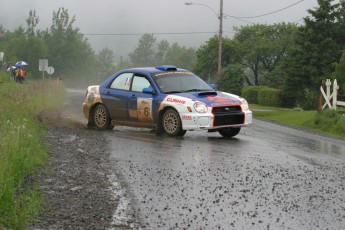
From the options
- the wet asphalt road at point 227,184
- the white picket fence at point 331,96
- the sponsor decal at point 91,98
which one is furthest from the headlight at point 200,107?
the white picket fence at point 331,96

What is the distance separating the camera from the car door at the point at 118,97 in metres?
16.0

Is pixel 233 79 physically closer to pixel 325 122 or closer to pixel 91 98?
pixel 325 122

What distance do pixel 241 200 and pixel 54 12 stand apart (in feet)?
380

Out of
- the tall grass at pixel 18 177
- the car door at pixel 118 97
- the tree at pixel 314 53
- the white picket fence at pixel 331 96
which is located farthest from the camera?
the tree at pixel 314 53

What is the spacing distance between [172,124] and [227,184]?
20.5ft

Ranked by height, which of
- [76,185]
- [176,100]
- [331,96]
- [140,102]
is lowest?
[76,185]

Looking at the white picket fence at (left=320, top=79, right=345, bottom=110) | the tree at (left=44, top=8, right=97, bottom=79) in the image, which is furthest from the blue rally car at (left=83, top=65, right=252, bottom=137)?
the tree at (left=44, top=8, right=97, bottom=79)

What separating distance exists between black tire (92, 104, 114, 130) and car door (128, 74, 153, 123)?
93 centimetres

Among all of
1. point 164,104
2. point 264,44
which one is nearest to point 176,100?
point 164,104

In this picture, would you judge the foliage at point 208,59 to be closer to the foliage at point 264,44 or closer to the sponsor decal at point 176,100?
the foliage at point 264,44

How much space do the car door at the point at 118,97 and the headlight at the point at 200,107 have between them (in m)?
2.25

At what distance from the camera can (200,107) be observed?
47.1ft

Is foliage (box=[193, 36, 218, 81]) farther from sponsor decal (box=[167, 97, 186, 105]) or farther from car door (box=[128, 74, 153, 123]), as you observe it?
sponsor decal (box=[167, 97, 186, 105])

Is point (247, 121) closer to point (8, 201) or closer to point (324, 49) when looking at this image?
point (8, 201)
